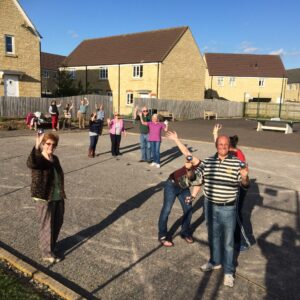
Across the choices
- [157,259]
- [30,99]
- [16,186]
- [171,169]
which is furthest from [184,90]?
[157,259]

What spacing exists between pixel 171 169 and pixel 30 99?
1679 cm

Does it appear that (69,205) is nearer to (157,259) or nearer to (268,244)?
(157,259)

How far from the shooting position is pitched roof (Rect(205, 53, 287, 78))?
5278cm

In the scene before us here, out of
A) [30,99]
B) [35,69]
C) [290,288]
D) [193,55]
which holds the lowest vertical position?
[290,288]

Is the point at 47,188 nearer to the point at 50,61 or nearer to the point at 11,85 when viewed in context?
the point at 11,85

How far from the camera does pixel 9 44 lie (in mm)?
27156

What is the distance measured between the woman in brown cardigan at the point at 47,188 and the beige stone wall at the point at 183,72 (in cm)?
3251

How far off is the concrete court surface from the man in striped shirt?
490mm

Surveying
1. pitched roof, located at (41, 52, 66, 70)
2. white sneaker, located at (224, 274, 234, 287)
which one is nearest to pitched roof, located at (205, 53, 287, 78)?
pitched roof, located at (41, 52, 66, 70)

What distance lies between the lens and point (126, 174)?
10.1m

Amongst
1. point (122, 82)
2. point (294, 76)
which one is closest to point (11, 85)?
point (122, 82)

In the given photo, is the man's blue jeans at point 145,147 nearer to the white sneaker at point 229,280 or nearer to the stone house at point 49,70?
the white sneaker at point 229,280

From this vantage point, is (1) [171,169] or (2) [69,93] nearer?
(1) [171,169]

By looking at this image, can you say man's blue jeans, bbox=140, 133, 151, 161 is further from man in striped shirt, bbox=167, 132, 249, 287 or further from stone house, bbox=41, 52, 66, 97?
stone house, bbox=41, 52, 66, 97
